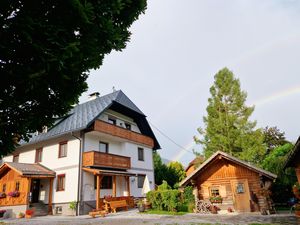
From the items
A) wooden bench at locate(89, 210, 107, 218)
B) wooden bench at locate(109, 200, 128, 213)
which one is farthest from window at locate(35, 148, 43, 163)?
wooden bench at locate(89, 210, 107, 218)

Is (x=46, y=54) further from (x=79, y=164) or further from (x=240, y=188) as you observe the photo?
(x=79, y=164)

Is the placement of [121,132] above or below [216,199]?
above

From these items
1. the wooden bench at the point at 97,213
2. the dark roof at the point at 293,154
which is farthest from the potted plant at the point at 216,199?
the wooden bench at the point at 97,213

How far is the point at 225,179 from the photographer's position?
15.9m

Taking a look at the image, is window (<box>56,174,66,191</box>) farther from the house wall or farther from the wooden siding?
the wooden siding

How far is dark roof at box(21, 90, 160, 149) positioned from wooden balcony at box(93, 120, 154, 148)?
81 centimetres

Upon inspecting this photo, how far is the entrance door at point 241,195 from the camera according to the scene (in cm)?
1509

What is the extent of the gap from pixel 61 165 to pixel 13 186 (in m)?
4.10

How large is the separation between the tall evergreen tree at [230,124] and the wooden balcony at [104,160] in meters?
8.39

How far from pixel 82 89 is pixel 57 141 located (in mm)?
16162

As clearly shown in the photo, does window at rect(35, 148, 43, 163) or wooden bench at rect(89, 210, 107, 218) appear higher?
window at rect(35, 148, 43, 163)

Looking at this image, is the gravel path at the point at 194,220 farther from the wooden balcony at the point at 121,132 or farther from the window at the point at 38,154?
the window at the point at 38,154

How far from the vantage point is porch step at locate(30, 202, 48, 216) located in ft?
60.7

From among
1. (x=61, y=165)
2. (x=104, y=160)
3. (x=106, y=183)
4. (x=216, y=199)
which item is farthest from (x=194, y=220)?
(x=61, y=165)
